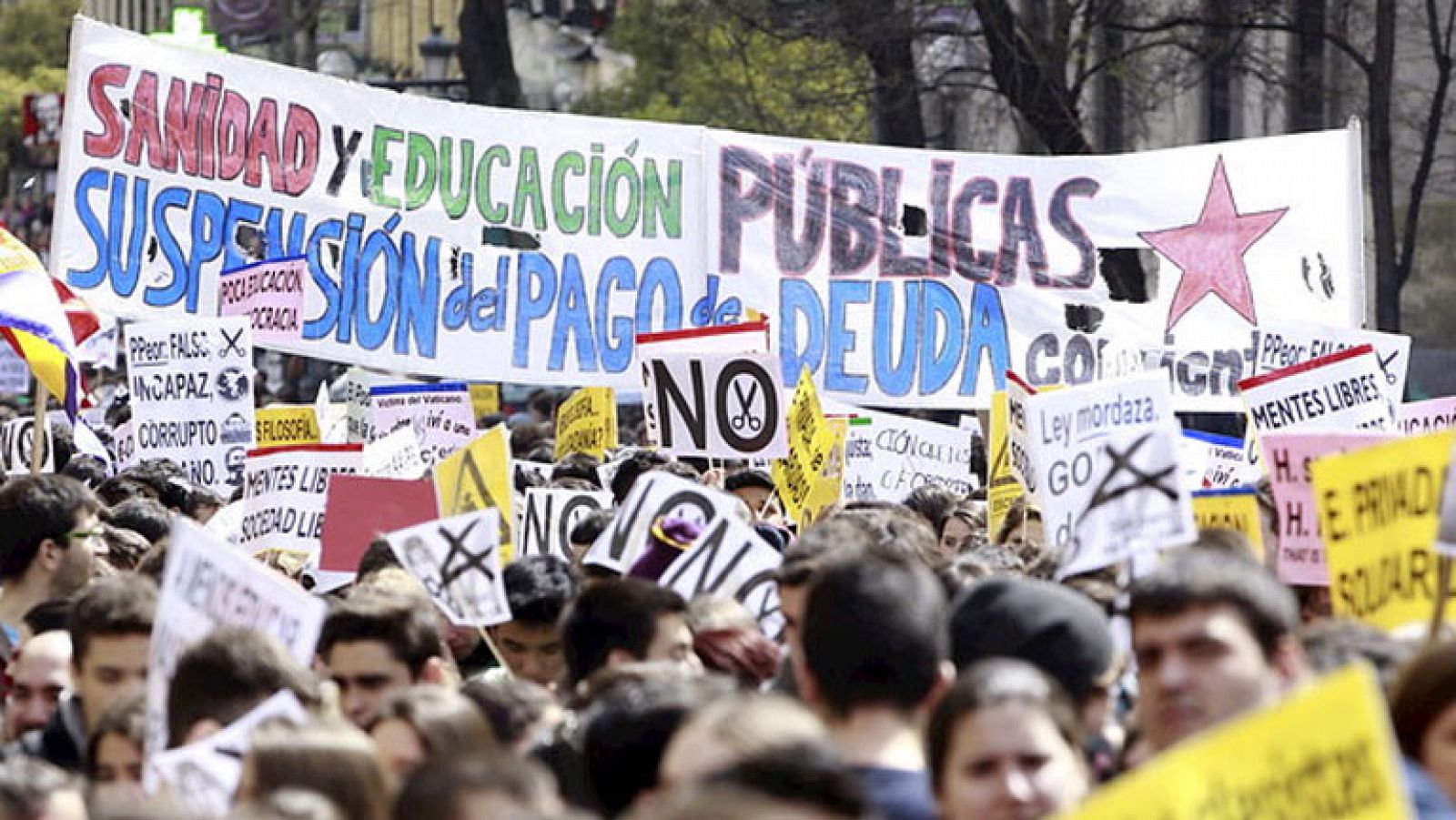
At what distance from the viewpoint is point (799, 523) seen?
42.0ft

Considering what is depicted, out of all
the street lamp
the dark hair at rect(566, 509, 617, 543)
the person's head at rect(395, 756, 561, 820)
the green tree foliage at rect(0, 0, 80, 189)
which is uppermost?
the green tree foliage at rect(0, 0, 80, 189)

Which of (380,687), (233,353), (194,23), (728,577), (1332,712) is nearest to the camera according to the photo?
(1332,712)

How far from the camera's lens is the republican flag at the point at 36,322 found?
1284 centimetres

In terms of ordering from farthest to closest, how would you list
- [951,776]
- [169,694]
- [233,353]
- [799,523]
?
[233,353], [799,523], [169,694], [951,776]

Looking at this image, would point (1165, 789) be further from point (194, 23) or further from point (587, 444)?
point (194, 23)

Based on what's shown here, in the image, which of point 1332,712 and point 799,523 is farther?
point 799,523

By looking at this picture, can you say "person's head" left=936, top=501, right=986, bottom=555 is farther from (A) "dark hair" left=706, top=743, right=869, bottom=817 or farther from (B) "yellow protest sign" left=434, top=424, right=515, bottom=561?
(A) "dark hair" left=706, top=743, right=869, bottom=817

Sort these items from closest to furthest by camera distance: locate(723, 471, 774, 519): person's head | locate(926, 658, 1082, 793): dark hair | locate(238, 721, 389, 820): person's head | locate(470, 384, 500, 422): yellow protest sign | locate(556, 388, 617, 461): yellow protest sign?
locate(238, 721, 389, 820): person's head < locate(926, 658, 1082, 793): dark hair < locate(723, 471, 774, 519): person's head < locate(556, 388, 617, 461): yellow protest sign < locate(470, 384, 500, 422): yellow protest sign

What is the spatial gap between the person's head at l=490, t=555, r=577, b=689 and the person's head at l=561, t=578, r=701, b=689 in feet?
3.40

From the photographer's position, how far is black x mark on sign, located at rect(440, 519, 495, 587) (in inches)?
332

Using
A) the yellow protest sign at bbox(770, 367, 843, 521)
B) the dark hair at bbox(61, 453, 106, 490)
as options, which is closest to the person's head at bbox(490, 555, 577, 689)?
the yellow protest sign at bbox(770, 367, 843, 521)

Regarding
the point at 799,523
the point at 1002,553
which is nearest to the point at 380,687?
the point at 1002,553

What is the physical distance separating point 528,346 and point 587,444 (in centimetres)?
52

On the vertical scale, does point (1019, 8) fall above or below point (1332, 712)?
above
